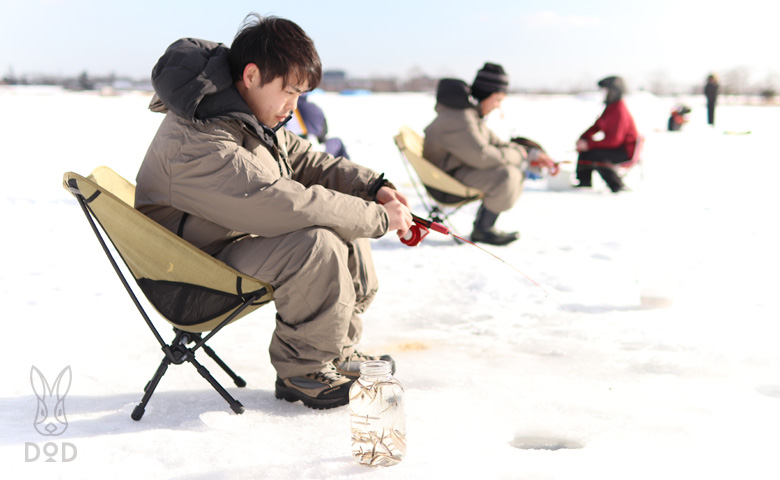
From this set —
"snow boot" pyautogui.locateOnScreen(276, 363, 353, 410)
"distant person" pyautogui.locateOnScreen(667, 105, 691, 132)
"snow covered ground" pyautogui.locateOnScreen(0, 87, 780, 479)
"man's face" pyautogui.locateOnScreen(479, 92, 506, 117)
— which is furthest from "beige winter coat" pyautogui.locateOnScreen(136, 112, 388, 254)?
"distant person" pyautogui.locateOnScreen(667, 105, 691, 132)

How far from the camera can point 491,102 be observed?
5.06 m

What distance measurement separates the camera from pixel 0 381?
2428 millimetres

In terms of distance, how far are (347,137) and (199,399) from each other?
478 inches

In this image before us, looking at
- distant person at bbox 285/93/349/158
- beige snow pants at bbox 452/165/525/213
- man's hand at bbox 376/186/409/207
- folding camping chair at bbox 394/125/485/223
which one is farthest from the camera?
distant person at bbox 285/93/349/158

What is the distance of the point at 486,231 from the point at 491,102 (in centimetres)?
97

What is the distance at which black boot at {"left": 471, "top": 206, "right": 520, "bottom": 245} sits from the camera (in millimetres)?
5039

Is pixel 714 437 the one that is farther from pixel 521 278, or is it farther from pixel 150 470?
pixel 521 278

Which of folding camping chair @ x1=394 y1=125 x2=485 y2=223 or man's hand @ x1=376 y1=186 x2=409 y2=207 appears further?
folding camping chair @ x1=394 y1=125 x2=485 y2=223

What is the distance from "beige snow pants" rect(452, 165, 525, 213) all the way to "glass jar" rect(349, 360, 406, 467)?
3.19 metres

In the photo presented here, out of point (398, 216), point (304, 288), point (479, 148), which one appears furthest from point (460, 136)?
point (304, 288)

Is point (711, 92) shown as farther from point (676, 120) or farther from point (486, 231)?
point (486, 231)

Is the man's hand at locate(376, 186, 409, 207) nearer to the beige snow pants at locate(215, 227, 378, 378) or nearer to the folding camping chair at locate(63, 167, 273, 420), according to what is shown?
the beige snow pants at locate(215, 227, 378, 378)

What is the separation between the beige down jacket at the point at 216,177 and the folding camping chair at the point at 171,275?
14cm

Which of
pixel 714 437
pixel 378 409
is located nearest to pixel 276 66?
pixel 378 409
